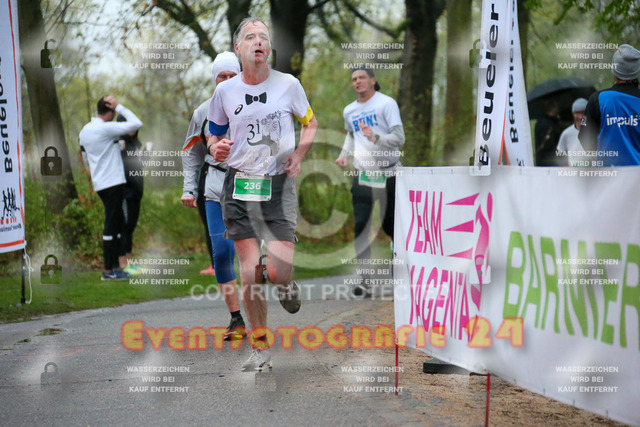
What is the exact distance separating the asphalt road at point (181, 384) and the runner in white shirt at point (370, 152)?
1786 mm

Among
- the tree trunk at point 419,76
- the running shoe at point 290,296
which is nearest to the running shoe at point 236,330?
the running shoe at point 290,296

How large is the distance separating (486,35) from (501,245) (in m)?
1.71

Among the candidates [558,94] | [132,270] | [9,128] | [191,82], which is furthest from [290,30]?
[9,128]

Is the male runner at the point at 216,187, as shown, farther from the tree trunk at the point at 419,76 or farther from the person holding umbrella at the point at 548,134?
the tree trunk at the point at 419,76

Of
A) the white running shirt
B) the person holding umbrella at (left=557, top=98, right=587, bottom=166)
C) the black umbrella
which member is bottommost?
the white running shirt

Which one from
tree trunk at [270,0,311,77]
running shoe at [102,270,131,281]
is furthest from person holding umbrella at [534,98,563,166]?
running shoe at [102,270,131,281]

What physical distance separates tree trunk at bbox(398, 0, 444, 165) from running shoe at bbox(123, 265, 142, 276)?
620 centimetres

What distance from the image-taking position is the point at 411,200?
561 centimetres

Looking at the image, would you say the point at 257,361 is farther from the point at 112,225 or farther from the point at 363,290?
the point at 112,225

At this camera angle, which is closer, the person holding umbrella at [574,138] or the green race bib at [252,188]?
the green race bib at [252,188]

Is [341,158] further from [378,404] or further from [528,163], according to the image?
[378,404]

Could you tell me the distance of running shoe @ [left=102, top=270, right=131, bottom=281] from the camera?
11.3 metres

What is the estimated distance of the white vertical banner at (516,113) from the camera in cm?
595

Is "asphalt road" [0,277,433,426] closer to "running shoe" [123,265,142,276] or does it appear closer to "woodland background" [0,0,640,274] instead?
"running shoe" [123,265,142,276]
